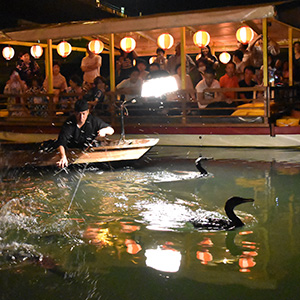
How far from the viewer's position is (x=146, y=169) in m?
9.76

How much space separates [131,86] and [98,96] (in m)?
1.01

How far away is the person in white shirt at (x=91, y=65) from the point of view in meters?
15.0

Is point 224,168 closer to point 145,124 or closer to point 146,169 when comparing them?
point 146,169

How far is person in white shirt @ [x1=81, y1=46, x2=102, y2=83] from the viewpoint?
49.1ft

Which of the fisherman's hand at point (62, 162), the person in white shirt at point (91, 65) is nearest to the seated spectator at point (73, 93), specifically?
the person in white shirt at point (91, 65)

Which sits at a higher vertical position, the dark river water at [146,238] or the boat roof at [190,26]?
the boat roof at [190,26]

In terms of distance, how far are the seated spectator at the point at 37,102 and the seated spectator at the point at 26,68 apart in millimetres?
553

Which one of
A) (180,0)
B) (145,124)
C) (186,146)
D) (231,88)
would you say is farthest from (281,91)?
(180,0)

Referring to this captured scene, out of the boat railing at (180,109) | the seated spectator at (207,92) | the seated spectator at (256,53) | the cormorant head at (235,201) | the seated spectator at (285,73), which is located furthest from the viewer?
the seated spectator at (285,73)

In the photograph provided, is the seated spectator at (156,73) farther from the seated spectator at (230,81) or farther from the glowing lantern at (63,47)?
the glowing lantern at (63,47)

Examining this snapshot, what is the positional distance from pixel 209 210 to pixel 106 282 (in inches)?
101

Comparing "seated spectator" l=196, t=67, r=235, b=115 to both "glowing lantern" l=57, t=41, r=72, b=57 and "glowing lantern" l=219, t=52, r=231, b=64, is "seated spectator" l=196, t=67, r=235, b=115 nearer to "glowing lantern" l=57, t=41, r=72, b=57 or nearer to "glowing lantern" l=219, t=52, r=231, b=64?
"glowing lantern" l=219, t=52, r=231, b=64

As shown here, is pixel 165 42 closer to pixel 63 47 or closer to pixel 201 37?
pixel 201 37

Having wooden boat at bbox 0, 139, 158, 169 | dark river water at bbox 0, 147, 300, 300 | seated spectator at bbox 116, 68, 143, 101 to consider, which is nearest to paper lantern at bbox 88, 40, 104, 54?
seated spectator at bbox 116, 68, 143, 101
